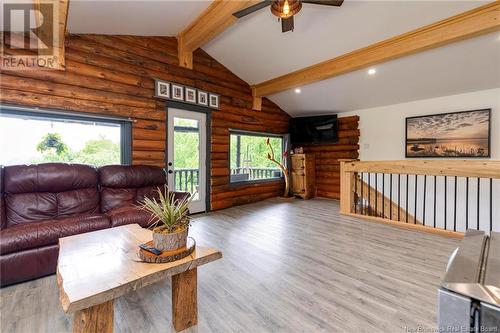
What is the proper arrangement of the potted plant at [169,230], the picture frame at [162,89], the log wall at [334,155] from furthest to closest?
1. the log wall at [334,155]
2. the picture frame at [162,89]
3. the potted plant at [169,230]

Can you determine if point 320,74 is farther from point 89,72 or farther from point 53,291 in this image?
point 53,291

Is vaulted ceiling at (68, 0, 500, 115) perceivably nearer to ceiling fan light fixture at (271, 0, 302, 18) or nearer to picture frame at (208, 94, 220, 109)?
picture frame at (208, 94, 220, 109)

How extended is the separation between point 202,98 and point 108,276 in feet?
13.1

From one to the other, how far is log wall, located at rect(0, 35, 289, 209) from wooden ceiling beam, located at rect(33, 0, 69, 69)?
0.14 meters

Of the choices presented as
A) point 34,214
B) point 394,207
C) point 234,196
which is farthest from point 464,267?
point 394,207

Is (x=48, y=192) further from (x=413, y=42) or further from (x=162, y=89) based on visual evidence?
(x=413, y=42)

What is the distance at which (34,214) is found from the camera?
2605 mm

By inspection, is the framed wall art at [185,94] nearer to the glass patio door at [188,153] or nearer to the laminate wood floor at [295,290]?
the glass patio door at [188,153]

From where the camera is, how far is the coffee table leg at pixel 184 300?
1590 mm

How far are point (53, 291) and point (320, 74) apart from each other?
4922 millimetres

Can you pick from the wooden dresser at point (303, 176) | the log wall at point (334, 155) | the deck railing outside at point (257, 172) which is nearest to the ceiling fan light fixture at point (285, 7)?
the deck railing outside at point (257, 172)

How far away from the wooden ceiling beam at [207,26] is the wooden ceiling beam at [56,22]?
1.82 metres

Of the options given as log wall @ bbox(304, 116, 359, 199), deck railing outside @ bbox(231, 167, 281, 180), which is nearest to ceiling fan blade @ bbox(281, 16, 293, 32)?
deck railing outside @ bbox(231, 167, 281, 180)

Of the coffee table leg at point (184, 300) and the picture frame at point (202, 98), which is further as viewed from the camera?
the picture frame at point (202, 98)
